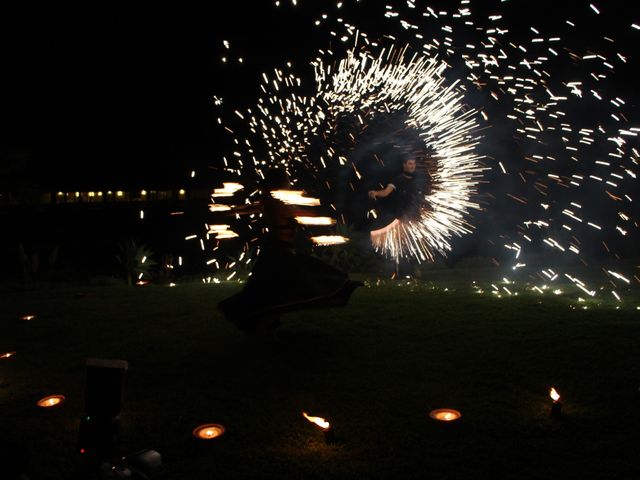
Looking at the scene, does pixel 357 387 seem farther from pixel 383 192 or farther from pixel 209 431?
pixel 383 192

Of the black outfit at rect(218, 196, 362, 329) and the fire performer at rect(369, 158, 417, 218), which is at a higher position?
the fire performer at rect(369, 158, 417, 218)

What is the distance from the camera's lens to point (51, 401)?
4781mm

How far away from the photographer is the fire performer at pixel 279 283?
6043 millimetres

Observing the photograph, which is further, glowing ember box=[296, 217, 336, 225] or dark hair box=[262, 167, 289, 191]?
dark hair box=[262, 167, 289, 191]

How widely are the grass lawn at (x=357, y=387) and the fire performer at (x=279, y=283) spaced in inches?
17.0

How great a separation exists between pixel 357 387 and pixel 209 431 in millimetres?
1438

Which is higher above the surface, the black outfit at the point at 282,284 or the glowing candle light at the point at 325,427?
the black outfit at the point at 282,284

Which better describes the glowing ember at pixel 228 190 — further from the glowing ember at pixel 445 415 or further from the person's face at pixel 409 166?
the person's face at pixel 409 166

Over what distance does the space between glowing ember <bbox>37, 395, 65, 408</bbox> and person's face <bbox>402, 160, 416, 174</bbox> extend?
761 cm

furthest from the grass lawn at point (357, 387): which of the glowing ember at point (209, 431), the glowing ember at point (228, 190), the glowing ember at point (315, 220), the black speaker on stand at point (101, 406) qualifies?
the glowing ember at point (228, 190)

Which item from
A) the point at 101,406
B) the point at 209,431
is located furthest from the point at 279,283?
the point at 101,406

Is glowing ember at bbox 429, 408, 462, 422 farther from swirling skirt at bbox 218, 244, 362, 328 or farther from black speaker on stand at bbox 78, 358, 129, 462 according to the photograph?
black speaker on stand at bbox 78, 358, 129, 462

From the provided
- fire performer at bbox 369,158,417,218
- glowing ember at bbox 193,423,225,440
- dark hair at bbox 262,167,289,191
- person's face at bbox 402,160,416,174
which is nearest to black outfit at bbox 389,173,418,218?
fire performer at bbox 369,158,417,218

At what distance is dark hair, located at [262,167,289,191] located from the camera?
666 cm
